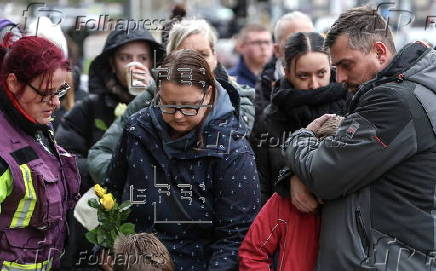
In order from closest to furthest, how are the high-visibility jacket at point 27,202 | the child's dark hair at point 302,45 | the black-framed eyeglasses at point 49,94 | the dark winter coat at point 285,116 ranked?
the high-visibility jacket at point 27,202, the black-framed eyeglasses at point 49,94, the dark winter coat at point 285,116, the child's dark hair at point 302,45

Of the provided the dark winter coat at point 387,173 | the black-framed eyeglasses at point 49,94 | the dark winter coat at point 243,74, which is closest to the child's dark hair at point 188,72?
the black-framed eyeglasses at point 49,94

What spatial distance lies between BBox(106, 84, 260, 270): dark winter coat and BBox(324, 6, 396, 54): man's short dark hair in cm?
60

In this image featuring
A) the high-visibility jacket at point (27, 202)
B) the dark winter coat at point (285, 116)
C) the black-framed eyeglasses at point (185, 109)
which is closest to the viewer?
the high-visibility jacket at point (27, 202)

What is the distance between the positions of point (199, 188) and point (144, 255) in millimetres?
365

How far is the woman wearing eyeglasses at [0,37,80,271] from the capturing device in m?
2.88

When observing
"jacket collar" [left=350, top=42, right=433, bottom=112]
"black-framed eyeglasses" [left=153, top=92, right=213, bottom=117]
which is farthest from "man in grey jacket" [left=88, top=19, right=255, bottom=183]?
"jacket collar" [left=350, top=42, right=433, bottom=112]

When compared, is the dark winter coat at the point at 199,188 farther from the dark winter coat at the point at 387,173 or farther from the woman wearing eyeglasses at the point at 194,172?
the dark winter coat at the point at 387,173

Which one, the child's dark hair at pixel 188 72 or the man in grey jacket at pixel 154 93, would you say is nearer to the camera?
the child's dark hair at pixel 188 72

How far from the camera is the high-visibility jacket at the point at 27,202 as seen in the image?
2.84 m

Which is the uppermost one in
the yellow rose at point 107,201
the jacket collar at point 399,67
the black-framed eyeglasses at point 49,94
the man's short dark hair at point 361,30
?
the man's short dark hair at point 361,30

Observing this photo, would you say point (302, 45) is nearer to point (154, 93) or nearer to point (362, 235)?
point (154, 93)

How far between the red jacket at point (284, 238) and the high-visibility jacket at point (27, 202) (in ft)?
2.71

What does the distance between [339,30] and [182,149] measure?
2.70 ft

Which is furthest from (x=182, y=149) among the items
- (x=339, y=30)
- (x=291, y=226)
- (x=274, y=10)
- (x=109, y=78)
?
(x=274, y=10)
